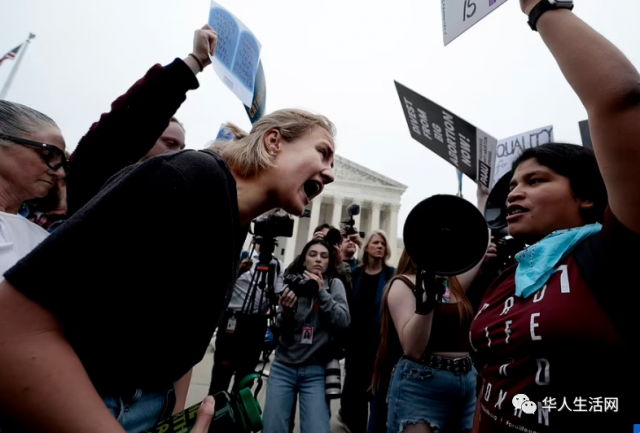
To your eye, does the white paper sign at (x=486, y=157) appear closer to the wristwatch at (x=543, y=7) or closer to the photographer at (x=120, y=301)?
the wristwatch at (x=543, y=7)

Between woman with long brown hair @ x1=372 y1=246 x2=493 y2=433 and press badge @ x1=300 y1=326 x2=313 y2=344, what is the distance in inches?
34.6

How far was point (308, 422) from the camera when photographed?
2643 mm

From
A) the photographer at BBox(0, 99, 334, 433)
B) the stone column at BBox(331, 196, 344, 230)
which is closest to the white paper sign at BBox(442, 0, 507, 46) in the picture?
the photographer at BBox(0, 99, 334, 433)

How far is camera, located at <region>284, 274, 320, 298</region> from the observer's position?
9.54ft

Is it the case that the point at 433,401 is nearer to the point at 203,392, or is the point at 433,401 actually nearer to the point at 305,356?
the point at 305,356

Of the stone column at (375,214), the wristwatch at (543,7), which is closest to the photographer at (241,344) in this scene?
the wristwatch at (543,7)

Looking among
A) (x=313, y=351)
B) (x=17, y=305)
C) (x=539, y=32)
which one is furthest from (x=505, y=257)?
(x=17, y=305)

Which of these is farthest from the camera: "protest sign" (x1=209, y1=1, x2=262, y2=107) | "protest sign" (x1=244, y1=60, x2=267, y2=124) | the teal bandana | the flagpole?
the flagpole

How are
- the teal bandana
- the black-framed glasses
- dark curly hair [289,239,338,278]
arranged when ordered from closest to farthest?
the teal bandana
the black-framed glasses
dark curly hair [289,239,338,278]

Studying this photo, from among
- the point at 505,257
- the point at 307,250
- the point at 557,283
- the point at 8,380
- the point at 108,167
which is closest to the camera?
the point at 8,380

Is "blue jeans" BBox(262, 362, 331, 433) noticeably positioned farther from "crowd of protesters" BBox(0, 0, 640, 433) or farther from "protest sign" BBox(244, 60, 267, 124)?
"protest sign" BBox(244, 60, 267, 124)

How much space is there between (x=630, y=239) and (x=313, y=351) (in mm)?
2484

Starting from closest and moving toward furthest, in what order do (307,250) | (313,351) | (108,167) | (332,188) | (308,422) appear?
(108,167)
(308,422)
(313,351)
(307,250)
(332,188)

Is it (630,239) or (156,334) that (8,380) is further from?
(630,239)
